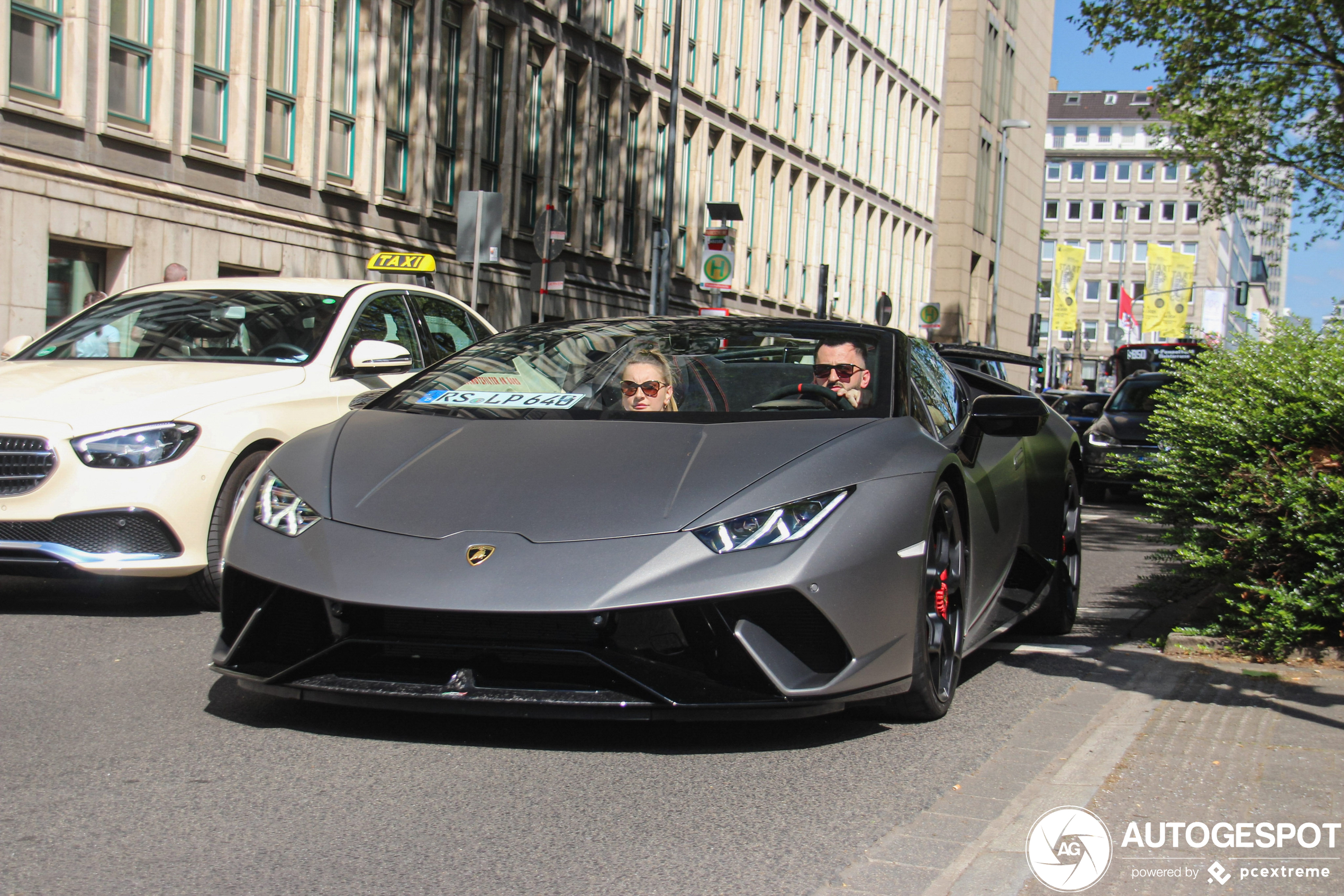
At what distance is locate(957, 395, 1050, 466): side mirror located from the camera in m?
5.33

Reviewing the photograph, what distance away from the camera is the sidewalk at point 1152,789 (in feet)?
10.4

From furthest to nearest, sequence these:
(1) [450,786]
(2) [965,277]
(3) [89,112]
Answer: (2) [965,277] → (3) [89,112] → (1) [450,786]

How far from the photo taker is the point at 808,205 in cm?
4312

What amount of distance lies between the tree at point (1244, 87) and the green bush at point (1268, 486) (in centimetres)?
1622

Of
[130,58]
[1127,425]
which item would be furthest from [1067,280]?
[130,58]

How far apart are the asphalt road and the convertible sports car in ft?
0.66

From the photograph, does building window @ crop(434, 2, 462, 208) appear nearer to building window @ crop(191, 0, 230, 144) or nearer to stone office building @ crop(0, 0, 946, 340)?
stone office building @ crop(0, 0, 946, 340)

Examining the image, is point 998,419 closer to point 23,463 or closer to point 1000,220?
point 23,463

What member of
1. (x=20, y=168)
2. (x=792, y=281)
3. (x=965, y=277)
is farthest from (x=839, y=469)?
(x=965, y=277)

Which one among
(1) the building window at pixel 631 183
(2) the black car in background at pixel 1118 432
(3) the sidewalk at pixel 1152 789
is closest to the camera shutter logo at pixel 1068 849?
(3) the sidewalk at pixel 1152 789

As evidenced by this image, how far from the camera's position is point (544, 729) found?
14.4 ft

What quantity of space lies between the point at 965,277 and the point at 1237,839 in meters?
58.3

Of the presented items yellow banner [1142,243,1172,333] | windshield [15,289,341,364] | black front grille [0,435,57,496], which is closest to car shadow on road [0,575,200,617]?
black front grille [0,435,57,496]

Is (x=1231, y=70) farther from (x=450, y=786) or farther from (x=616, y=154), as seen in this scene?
(x=450, y=786)
